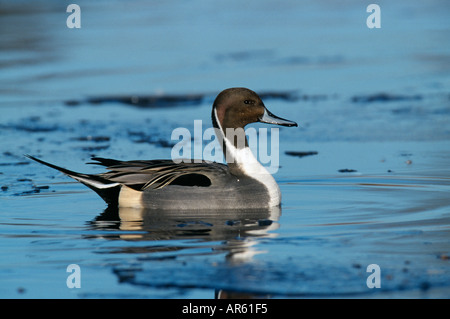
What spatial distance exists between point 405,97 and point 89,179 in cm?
666

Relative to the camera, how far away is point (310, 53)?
1730 centimetres

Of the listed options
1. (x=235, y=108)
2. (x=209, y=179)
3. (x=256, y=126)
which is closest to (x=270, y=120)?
(x=235, y=108)

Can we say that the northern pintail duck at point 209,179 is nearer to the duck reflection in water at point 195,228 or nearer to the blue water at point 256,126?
the duck reflection in water at point 195,228

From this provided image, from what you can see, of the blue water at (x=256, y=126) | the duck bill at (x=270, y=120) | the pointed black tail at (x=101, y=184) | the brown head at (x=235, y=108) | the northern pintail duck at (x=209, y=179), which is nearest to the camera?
the blue water at (x=256, y=126)

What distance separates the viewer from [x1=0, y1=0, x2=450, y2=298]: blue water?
Answer: 5.98m

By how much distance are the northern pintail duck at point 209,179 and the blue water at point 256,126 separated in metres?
0.21

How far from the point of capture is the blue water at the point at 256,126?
5.98 m

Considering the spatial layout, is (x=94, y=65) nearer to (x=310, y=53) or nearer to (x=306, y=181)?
(x=310, y=53)

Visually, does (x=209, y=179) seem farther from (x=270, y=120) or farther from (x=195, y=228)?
(x=270, y=120)

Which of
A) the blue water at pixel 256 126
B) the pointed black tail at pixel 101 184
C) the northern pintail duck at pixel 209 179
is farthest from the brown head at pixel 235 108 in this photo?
the pointed black tail at pixel 101 184

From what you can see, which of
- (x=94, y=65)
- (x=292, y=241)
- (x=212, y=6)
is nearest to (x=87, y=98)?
(x=94, y=65)

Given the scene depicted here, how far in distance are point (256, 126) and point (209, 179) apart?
4.36 m

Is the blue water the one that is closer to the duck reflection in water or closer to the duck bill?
the duck reflection in water

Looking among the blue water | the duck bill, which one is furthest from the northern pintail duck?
the blue water
